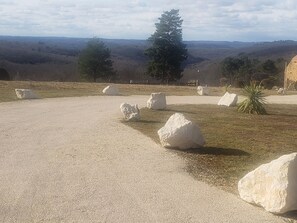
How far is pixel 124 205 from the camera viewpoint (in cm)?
815

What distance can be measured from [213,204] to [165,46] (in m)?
43.3

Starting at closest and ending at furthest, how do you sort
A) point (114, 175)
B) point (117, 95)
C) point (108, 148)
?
point (114, 175) < point (108, 148) < point (117, 95)

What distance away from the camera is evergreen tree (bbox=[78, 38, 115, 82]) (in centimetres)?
5244

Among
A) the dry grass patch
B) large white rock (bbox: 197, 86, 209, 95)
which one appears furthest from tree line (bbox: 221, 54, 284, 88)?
large white rock (bbox: 197, 86, 209, 95)

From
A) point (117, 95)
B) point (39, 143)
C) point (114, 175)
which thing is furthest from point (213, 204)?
point (117, 95)

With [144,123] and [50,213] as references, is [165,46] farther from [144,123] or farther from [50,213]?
[50,213]

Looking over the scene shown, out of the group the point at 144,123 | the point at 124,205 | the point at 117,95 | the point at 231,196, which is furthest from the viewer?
the point at 117,95

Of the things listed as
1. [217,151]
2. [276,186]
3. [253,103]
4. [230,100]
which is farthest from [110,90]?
[276,186]

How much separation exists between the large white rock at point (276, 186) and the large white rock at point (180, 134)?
3.98 metres

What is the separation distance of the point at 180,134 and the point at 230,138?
258cm

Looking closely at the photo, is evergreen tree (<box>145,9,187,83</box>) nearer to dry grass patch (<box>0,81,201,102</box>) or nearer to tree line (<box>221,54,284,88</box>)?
tree line (<box>221,54,284,88</box>)

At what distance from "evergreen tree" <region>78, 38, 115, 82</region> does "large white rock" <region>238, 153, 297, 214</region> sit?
1752 inches

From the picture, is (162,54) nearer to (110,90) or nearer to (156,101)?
(110,90)

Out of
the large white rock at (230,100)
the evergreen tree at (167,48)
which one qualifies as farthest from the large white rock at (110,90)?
the evergreen tree at (167,48)
